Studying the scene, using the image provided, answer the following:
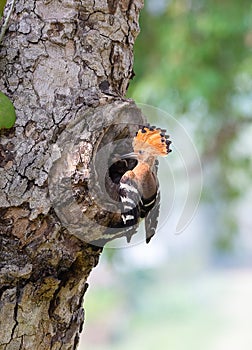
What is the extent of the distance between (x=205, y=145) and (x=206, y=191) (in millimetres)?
219

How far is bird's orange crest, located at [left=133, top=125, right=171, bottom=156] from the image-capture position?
0.68 meters

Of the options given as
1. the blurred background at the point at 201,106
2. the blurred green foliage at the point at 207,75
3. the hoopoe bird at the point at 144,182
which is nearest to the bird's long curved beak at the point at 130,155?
the hoopoe bird at the point at 144,182

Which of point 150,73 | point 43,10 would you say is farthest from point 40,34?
point 150,73

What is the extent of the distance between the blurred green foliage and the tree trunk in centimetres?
161

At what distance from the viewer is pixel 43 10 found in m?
0.73

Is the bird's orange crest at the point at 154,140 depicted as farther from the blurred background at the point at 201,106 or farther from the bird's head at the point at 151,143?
the blurred background at the point at 201,106

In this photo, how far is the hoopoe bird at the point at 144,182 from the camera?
0.67 meters

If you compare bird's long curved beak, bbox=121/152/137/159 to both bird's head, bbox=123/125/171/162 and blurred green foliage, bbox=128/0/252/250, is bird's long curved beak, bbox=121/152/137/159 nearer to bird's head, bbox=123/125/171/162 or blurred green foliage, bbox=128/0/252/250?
bird's head, bbox=123/125/171/162

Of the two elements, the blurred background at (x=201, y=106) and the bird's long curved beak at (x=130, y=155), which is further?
the blurred background at (x=201, y=106)

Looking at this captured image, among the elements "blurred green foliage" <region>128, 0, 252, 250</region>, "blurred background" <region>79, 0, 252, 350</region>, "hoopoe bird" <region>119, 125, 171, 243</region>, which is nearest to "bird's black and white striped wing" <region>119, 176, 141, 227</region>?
"hoopoe bird" <region>119, 125, 171, 243</region>

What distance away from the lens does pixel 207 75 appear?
252 centimetres

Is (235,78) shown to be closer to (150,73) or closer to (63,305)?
(150,73)

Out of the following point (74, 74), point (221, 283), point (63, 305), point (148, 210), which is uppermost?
point (221, 283)

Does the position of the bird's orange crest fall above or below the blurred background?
below
